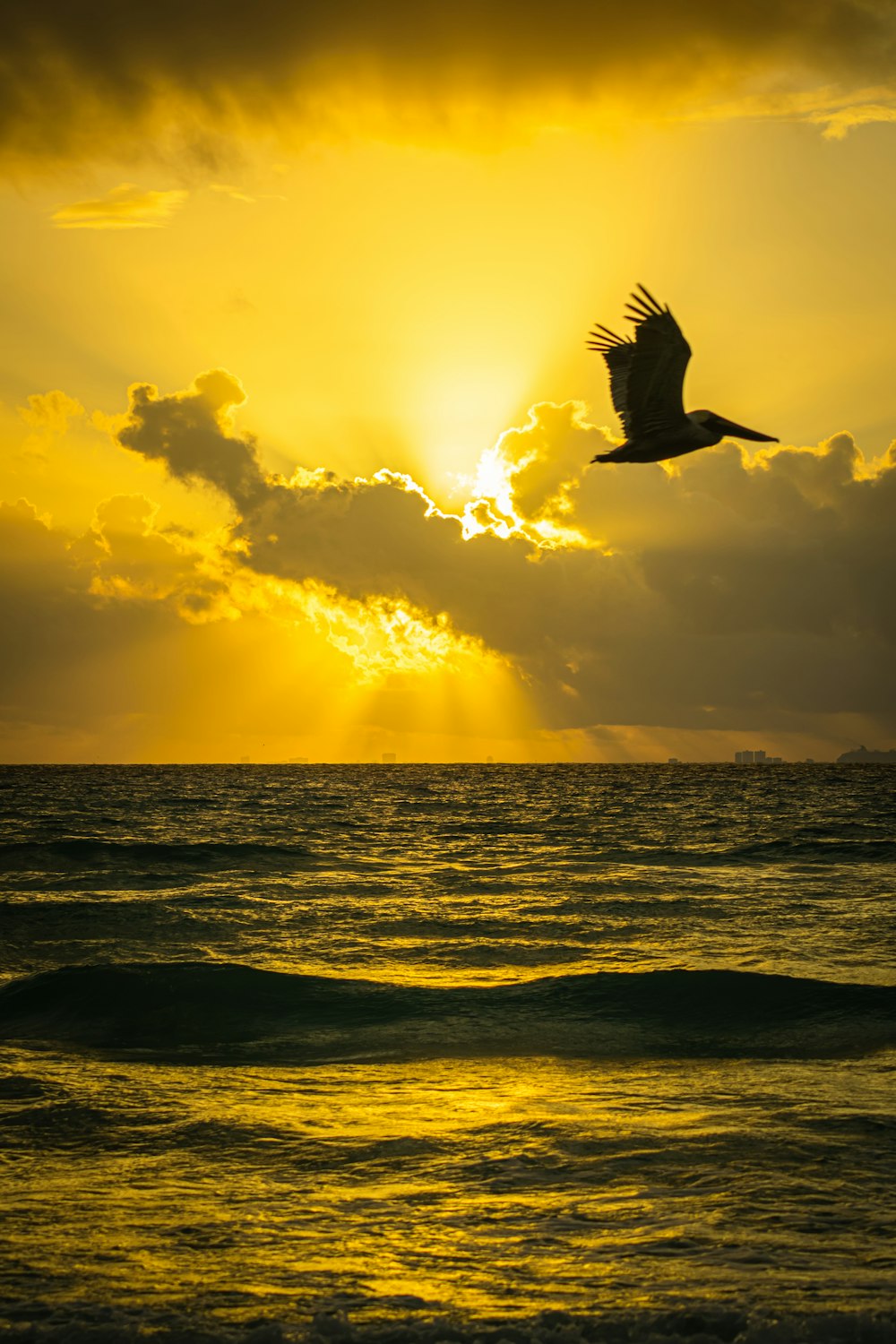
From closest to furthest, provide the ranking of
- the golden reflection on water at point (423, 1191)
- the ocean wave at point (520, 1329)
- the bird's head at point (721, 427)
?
the ocean wave at point (520, 1329) < the golden reflection on water at point (423, 1191) < the bird's head at point (721, 427)

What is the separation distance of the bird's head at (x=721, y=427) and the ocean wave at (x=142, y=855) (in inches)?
686

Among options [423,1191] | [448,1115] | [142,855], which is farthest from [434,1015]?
[142,855]

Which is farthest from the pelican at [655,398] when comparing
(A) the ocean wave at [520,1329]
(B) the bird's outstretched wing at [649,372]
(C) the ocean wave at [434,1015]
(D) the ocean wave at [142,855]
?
(D) the ocean wave at [142,855]

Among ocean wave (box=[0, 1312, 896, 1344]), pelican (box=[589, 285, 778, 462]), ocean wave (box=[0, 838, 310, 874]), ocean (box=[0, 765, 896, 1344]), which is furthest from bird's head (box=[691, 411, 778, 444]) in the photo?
ocean wave (box=[0, 838, 310, 874])

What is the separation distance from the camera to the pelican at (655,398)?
47.9 feet

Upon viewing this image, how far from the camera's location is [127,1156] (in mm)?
7746

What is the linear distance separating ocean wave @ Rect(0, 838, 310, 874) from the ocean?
4842 millimetres

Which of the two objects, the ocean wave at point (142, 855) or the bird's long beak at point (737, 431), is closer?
the bird's long beak at point (737, 431)

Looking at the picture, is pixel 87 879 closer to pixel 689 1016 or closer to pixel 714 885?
pixel 714 885

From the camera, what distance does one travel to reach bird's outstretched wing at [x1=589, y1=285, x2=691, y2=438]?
47.6ft

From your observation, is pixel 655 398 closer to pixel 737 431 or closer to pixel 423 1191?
pixel 737 431

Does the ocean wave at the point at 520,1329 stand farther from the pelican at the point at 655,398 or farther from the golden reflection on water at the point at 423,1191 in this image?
the pelican at the point at 655,398

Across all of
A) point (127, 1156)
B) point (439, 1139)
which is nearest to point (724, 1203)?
point (439, 1139)

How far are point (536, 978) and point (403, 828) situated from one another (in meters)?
29.9
